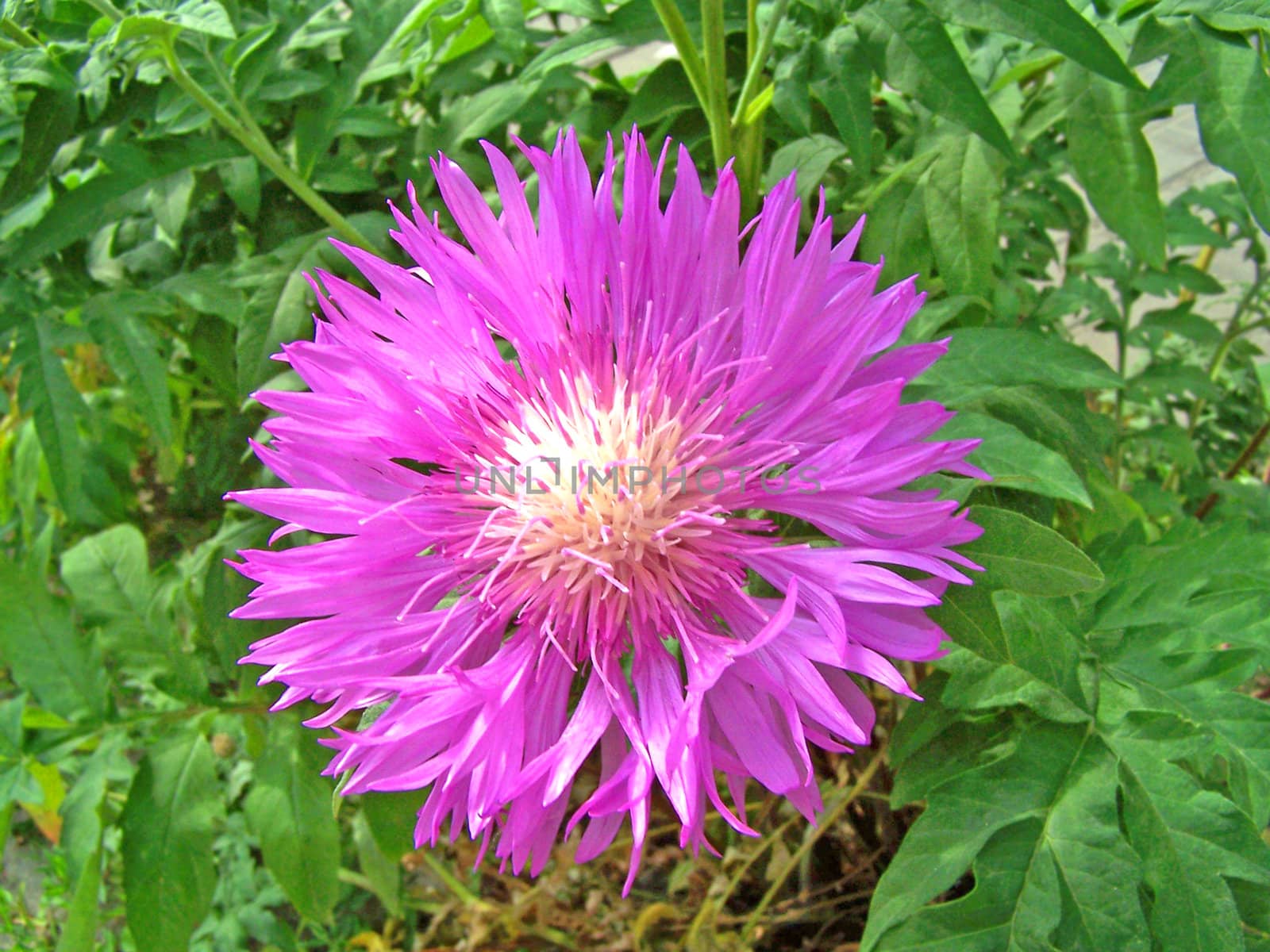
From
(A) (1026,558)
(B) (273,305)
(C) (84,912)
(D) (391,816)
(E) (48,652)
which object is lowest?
(C) (84,912)

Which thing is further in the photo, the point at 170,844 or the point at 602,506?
the point at 170,844

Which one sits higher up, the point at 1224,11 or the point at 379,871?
the point at 1224,11

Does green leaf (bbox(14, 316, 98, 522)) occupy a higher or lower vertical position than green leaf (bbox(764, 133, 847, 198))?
lower

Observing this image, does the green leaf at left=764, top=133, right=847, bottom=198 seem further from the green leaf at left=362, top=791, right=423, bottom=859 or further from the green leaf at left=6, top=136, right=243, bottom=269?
the green leaf at left=362, top=791, right=423, bottom=859

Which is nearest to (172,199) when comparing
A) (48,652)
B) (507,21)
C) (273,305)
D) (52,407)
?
(273,305)

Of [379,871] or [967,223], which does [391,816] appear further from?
[967,223]

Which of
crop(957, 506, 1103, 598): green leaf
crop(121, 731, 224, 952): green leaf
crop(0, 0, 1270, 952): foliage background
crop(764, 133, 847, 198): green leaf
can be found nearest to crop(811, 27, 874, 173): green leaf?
crop(0, 0, 1270, 952): foliage background

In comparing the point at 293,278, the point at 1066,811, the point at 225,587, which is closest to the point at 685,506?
the point at 1066,811

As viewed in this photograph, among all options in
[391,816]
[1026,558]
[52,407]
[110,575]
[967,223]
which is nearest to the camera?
[1026,558]
